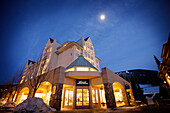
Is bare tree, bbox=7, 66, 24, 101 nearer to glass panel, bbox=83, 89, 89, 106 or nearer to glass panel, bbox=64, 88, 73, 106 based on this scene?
glass panel, bbox=64, 88, 73, 106

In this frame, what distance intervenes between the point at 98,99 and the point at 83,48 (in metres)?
20.0

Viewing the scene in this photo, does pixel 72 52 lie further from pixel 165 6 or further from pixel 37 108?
pixel 165 6

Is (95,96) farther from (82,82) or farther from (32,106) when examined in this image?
(32,106)

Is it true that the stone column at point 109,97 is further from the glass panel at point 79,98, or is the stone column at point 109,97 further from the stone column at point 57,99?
the stone column at point 57,99

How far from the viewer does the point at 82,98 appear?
15172 millimetres

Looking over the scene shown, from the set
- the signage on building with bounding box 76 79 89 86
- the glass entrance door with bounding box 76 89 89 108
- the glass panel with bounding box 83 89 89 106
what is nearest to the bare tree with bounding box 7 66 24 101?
the signage on building with bounding box 76 79 89 86

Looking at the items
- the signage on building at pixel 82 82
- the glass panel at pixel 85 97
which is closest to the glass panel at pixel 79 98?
the glass panel at pixel 85 97

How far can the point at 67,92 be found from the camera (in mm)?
16672

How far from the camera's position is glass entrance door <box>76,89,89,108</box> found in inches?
580

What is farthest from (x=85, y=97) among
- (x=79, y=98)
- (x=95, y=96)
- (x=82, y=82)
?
(x=95, y=96)

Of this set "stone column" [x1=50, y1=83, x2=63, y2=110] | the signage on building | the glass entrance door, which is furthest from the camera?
the signage on building

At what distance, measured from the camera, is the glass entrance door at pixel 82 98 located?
14742 millimetres

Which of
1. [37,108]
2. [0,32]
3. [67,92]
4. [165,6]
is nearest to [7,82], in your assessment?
[0,32]

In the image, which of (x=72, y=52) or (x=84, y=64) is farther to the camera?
(x=72, y=52)
